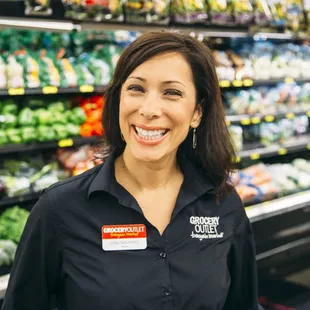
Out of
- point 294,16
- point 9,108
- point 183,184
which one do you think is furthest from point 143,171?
point 294,16

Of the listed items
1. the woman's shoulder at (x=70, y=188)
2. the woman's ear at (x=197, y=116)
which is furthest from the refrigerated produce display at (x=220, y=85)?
the woman's shoulder at (x=70, y=188)

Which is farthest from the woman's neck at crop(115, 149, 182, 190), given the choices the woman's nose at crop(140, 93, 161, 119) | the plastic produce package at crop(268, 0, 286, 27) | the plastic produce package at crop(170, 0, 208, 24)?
the plastic produce package at crop(268, 0, 286, 27)

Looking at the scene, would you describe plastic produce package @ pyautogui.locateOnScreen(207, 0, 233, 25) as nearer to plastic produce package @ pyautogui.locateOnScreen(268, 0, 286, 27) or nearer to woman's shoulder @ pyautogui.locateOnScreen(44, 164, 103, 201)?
plastic produce package @ pyautogui.locateOnScreen(268, 0, 286, 27)

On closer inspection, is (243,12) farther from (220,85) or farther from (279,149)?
(279,149)

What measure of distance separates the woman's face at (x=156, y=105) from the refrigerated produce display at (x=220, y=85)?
91 centimetres

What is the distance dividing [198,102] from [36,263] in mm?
733

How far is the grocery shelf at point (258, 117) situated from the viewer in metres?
4.76

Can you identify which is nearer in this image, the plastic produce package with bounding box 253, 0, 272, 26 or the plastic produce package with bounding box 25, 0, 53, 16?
the plastic produce package with bounding box 25, 0, 53, 16

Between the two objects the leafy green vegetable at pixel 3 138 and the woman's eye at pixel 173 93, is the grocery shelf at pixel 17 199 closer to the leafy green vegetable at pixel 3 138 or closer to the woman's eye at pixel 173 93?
the leafy green vegetable at pixel 3 138

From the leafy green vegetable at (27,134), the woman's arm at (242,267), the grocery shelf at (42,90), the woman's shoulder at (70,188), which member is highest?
the grocery shelf at (42,90)

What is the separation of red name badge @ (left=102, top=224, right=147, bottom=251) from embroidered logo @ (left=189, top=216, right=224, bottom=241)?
18cm

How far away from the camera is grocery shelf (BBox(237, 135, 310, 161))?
477cm

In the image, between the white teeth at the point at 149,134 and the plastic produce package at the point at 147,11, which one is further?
the plastic produce package at the point at 147,11

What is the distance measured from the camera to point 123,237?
1.56 meters
